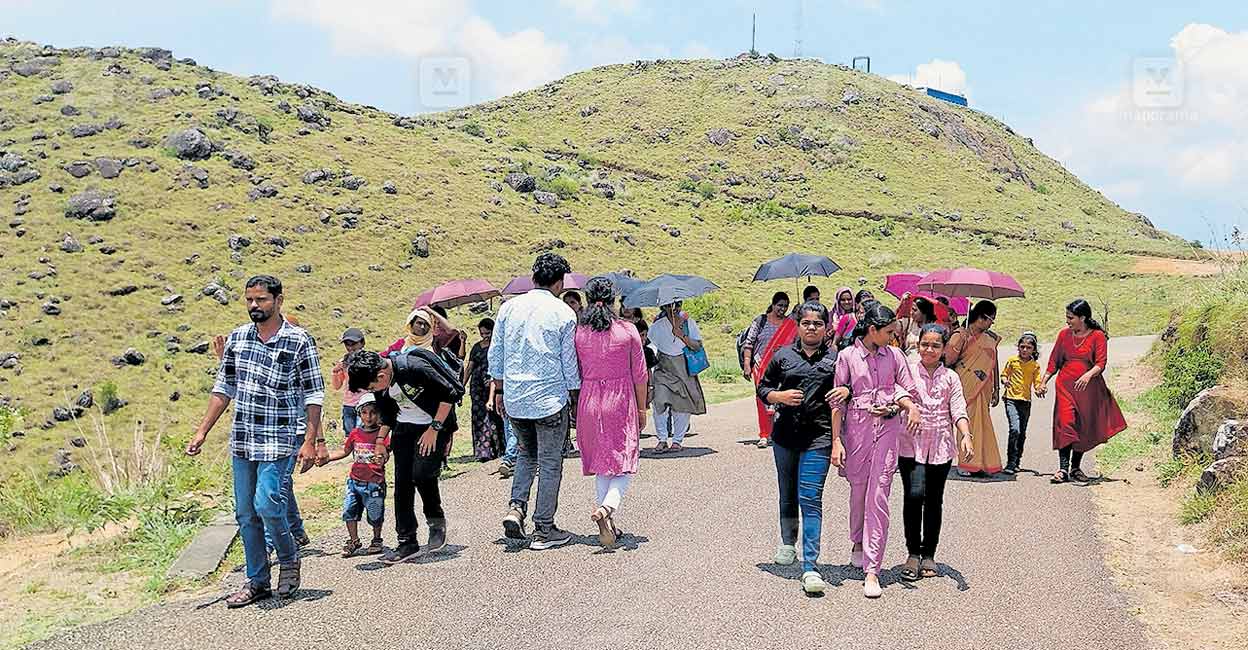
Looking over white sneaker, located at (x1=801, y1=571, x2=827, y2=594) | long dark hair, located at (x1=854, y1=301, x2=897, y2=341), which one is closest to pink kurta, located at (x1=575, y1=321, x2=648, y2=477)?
white sneaker, located at (x1=801, y1=571, x2=827, y2=594)

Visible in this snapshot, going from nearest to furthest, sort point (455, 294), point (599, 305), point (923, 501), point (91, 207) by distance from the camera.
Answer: point (923, 501), point (599, 305), point (455, 294), point (91, 207)

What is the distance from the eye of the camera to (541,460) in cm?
746

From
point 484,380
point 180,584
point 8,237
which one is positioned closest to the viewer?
point 180,584

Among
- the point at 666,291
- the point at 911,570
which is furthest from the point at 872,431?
the point at 666,291

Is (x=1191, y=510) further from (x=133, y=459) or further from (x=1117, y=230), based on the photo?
Result: (x=1117, y=230)

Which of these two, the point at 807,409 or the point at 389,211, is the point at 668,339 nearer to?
the point at 807,409

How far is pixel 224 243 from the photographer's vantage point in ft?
133

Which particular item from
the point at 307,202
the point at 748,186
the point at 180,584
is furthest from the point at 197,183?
the point at 180,584

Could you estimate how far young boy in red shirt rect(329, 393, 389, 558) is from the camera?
725 centimetres

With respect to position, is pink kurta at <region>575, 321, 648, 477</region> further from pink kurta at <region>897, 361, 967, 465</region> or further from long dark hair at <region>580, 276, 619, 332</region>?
pink kurta at <region>897, 361, 967, 465</region>

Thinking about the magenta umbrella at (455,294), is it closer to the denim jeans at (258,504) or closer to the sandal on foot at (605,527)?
the sandal on foot at (605,527)

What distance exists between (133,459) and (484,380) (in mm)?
3946

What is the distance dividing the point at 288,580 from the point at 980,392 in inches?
Answer: 266

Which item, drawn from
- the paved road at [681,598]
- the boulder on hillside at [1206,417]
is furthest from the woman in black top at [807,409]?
the boulder on hillside at [1206,417]
